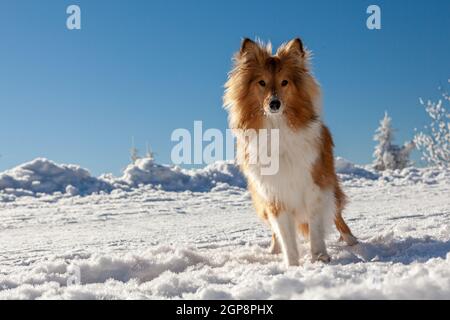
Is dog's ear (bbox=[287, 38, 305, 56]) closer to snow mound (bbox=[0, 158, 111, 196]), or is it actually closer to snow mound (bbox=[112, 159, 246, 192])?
snow mound (bbox=[0, 158, 111, 196])

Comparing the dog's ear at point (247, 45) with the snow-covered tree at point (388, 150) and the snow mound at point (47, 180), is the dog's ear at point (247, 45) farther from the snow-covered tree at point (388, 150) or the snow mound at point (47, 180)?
the snow-covered tree at point (388, 150)

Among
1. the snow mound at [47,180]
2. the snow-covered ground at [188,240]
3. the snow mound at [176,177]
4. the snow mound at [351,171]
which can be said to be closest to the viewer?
the snow-covered ground at [188,240]

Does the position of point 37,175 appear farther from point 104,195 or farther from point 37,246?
point 37,246

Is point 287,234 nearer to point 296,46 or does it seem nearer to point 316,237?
point 316,237

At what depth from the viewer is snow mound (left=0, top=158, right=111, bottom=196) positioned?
13.9m

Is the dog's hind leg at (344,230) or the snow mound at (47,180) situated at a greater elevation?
the snow mound at (47,180)

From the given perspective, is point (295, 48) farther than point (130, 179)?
No

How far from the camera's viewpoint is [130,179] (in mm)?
15453

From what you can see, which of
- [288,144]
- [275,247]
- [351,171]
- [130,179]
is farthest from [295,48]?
[351,171]

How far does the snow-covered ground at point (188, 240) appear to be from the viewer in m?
3.04

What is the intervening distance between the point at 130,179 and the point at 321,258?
11272mm

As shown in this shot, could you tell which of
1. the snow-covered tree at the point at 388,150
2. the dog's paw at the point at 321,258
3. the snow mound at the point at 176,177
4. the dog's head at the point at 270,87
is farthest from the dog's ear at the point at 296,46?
the snow-covered tree at the point at 388,150

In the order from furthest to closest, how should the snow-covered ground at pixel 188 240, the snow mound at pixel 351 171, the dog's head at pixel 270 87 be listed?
the snow mound at pixel 351 171 < the dog's head at pixel 270 87 < the snow-covered ground at pixel 188 240
